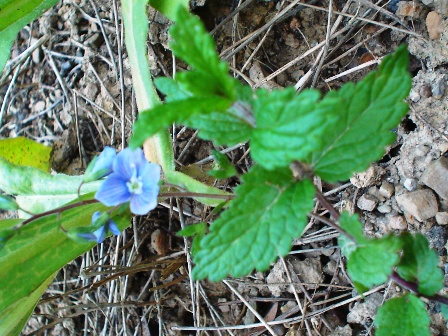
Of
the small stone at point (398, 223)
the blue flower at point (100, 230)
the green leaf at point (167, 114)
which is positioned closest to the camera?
the green leaf at point (167, 114)

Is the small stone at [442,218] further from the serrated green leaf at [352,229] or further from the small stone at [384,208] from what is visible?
the serrated green leaf at [352,229]

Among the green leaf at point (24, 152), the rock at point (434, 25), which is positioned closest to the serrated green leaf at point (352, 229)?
the rock at point (434, 25)

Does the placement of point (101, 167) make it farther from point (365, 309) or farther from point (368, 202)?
point (365, 309)

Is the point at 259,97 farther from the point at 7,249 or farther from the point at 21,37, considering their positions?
the point at 21,37

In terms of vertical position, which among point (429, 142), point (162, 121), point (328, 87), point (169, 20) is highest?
point (162, 121)

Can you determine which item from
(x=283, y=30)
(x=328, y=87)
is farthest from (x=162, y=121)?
(x=283, y=30)
